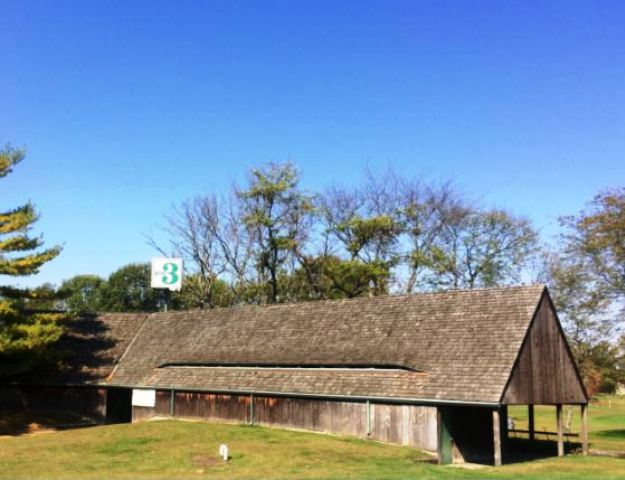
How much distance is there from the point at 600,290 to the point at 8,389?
117ft

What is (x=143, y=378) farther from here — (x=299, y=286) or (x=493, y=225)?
(x=493, y=225)

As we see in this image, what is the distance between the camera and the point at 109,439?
28.4 m

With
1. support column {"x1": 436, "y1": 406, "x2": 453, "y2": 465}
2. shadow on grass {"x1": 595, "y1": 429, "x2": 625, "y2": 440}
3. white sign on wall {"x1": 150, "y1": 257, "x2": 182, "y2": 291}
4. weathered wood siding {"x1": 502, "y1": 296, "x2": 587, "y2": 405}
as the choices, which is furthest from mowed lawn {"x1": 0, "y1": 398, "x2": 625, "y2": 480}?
white sign on wall {"x1": 150, "y1": 257, "x2": 182, "y2": 291}

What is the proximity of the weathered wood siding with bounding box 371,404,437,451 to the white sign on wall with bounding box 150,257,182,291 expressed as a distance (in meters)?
33.8

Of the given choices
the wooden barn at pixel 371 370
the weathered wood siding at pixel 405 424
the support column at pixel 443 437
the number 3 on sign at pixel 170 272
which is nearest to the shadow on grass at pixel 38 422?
the wooden barn at pixel 371 370

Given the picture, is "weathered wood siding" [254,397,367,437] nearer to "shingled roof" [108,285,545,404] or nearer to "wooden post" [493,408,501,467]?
"shingled roof" [108,285,545,404]

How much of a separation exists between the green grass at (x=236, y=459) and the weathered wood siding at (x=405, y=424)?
566 millimetres

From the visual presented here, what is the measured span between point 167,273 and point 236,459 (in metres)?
37.7

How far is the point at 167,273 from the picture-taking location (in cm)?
6006

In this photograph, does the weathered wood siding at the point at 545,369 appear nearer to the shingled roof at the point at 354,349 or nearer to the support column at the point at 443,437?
the shingled roof at the point at 354,349

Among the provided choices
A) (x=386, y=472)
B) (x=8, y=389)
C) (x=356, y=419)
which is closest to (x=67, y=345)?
(x=8, y=389)

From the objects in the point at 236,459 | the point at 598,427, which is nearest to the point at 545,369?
the point at 236,459

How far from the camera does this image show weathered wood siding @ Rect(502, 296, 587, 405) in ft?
86.9

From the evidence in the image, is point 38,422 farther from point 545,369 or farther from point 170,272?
point 545,369
